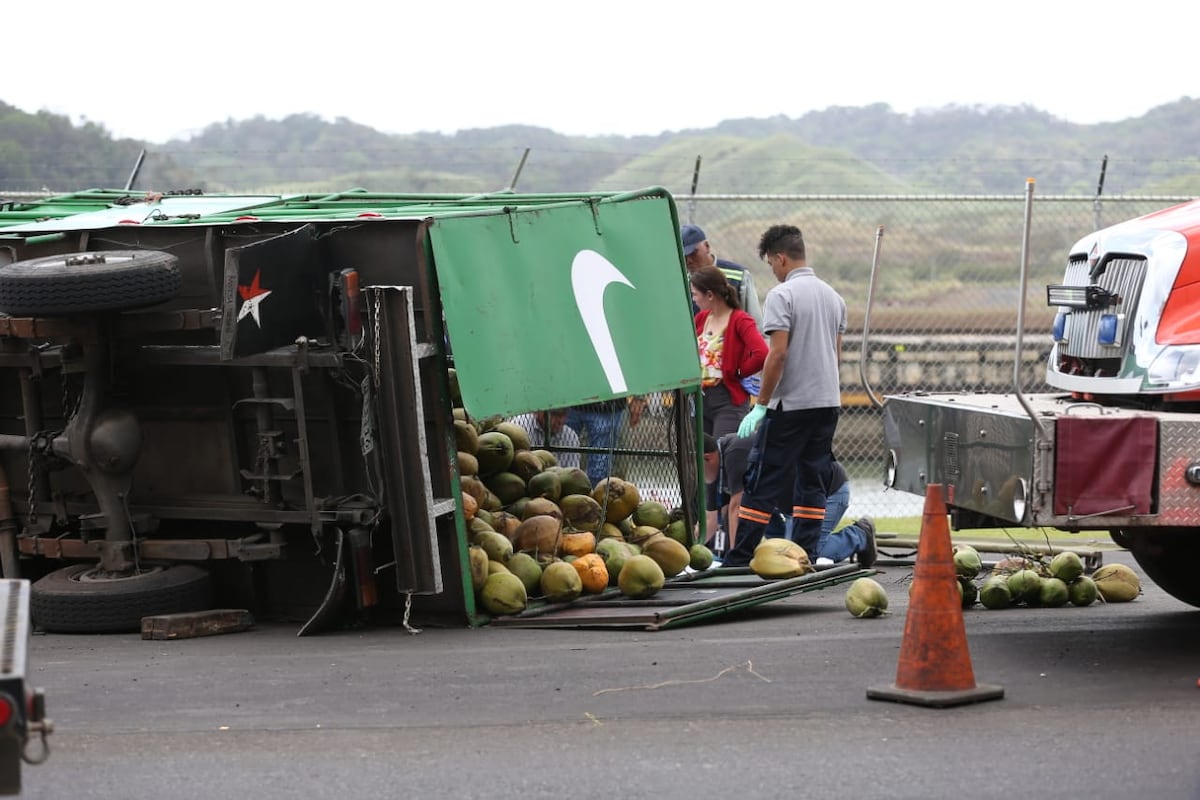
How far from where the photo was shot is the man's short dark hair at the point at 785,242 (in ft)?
33.1

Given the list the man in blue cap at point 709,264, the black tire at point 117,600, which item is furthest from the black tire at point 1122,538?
the black tire at point 117,600

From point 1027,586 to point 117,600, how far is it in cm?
463

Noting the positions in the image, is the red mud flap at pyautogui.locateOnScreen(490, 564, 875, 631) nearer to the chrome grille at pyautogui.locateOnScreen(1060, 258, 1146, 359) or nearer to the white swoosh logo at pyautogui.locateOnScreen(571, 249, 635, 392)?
the white swoosh logo at pyautogui.locateOnScreen(571, 249, 635, 392)

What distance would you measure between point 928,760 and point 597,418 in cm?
544

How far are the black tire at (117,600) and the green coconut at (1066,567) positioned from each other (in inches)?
173

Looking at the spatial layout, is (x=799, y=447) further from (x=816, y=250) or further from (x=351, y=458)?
(x=816, y=250)

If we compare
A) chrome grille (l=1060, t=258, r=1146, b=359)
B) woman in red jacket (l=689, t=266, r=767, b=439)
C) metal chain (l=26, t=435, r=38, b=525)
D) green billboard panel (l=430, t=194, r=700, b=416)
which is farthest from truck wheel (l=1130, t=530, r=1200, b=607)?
metal chain (l=26, t=435, r=38, b=525)

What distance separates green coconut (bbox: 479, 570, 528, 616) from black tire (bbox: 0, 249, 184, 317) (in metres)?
2.12

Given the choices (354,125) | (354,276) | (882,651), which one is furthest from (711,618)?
(354,125)

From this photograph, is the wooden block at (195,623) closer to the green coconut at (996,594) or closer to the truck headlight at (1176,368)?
the green coconut at (996,594)

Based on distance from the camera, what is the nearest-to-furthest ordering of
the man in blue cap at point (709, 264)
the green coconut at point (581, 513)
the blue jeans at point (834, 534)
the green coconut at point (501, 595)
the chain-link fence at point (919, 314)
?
the green coconut at point (501, 595), the green coconut at point (581, 513), the blue jeans at point (834, 534), the man in blue cap at point (709, 264), the chain-link fence at point (919, 314)

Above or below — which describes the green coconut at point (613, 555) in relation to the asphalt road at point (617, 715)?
below

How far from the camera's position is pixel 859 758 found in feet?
18.3

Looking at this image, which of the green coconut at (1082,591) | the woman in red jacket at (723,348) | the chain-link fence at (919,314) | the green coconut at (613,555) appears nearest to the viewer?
the green coconut at (1082,591)
